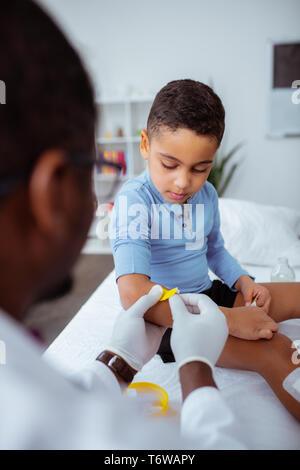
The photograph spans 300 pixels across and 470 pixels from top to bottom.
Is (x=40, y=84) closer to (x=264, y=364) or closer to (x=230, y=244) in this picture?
(x=264, y=364)

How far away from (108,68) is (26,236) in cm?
334

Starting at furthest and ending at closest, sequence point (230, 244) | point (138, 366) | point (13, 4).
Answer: point (230, 244)
point (138, 366)
point (13, 4)

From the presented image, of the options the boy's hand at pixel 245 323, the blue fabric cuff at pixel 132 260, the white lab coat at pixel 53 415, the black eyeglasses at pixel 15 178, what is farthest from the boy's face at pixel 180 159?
the white lab coat at pixel 53 415

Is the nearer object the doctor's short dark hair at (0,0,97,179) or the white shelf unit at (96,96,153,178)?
the doctor's short dark hair at (0,0,97,179)

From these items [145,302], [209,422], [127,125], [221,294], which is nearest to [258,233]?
[221,294]

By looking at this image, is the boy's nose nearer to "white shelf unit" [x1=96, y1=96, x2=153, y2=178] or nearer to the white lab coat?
the white lab coat

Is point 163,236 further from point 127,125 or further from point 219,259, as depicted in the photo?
point 127,125

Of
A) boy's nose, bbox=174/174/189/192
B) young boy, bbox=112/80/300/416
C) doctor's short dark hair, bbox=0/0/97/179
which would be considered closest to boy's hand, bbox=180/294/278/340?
young boy, bbox=112/80/300/416

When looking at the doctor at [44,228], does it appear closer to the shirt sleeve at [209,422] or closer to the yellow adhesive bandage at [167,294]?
the shirt sleeve at [209,422]

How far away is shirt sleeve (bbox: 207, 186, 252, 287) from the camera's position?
1176mm

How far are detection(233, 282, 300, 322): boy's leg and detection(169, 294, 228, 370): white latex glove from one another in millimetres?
404

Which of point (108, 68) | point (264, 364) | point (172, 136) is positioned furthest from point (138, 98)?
point (264, 364)

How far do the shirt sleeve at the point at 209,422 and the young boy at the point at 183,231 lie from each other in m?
0.33

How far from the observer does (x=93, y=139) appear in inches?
18.4
